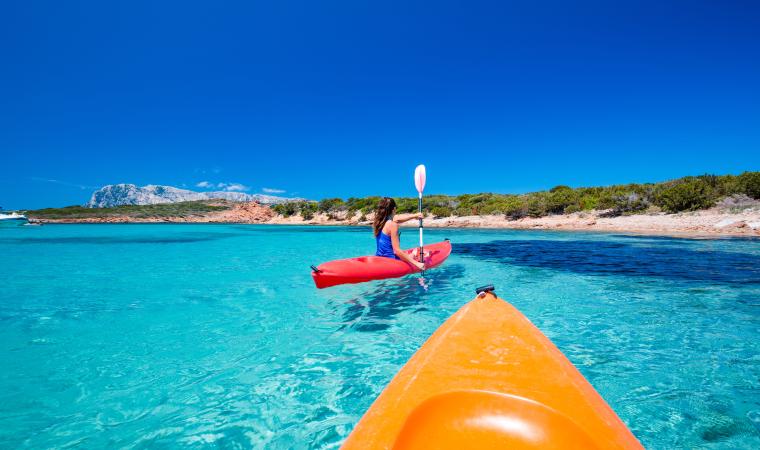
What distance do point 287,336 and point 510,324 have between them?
11.2 feet

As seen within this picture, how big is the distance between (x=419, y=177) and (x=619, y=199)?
813 inches

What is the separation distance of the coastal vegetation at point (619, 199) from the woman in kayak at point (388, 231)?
22.2 meters

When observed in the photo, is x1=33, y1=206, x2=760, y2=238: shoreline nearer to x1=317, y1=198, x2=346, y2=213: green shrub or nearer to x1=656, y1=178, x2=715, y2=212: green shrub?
x1=656, y1=178, x2=715, y2=212: green shrub

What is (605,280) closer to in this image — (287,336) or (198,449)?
(287,336)

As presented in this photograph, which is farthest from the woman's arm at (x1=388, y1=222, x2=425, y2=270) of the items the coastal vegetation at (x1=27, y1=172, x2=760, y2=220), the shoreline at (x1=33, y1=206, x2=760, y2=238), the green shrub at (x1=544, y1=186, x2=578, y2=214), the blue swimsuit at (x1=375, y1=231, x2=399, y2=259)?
the green shrub at (x1=544, y1=186, x2=578, y2=214)

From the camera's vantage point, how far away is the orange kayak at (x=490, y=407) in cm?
166

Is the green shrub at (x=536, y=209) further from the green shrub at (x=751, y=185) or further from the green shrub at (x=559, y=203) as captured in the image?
the green shrub at (x=751, y=185)

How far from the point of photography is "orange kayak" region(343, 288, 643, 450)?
1658 millimetres

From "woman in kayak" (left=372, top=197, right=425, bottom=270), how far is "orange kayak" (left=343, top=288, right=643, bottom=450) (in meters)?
5.01

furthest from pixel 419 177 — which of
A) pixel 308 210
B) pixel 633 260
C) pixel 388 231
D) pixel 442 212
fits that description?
pixel 308 210

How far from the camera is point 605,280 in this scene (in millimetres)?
8117

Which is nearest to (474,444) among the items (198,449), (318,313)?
(198,449)

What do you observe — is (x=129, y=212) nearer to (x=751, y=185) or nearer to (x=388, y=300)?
Result: (x=388, y=300)

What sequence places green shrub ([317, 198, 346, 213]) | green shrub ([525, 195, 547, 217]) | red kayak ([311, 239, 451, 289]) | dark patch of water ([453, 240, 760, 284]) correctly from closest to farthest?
red kayak ([311, 239, 451, 289])
dark patch of water ([453, 240, 760, 284])
green shrub ([525, 195, 547, 217])
green shrub ([317, 198, 346, 213])
